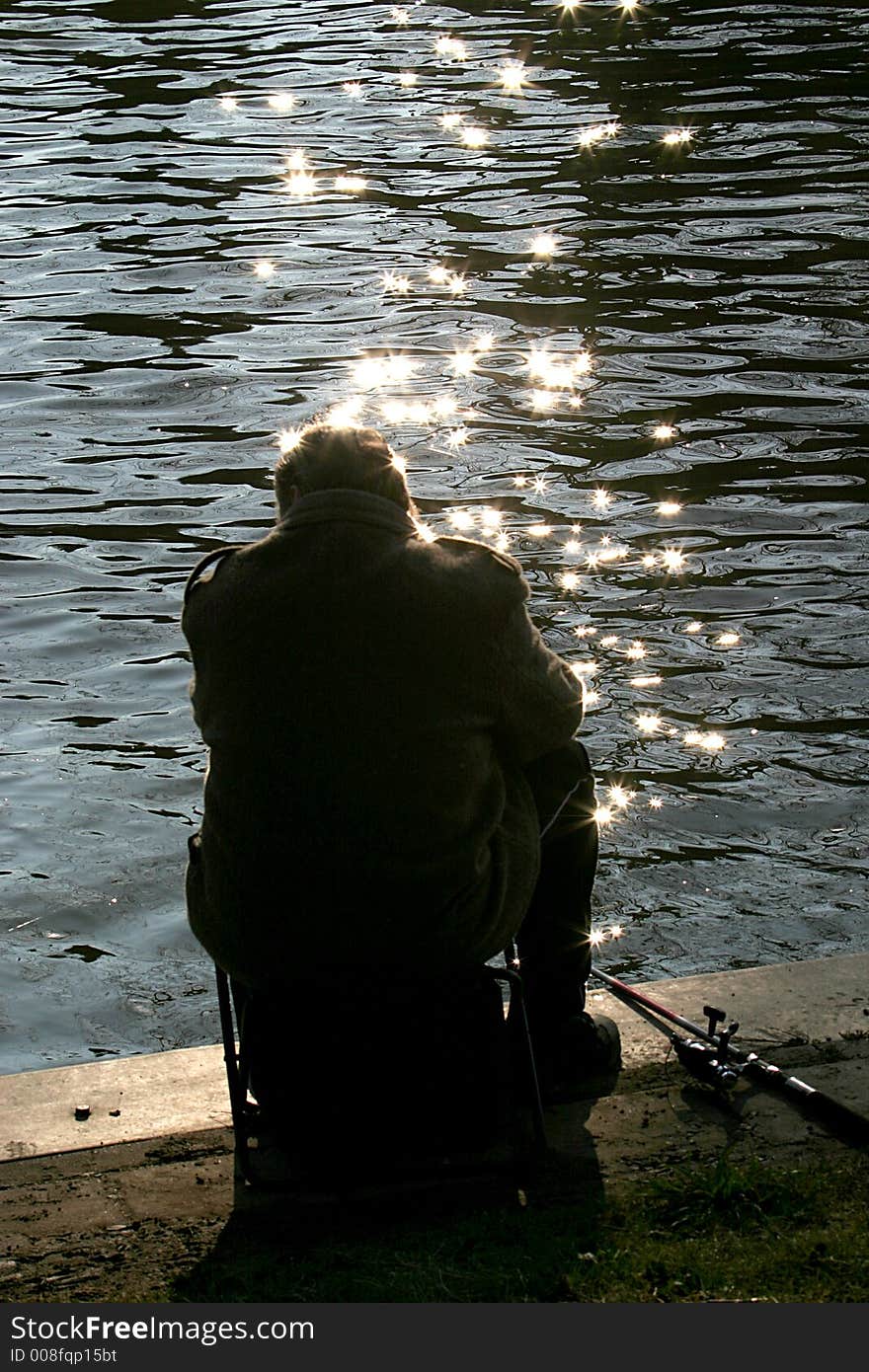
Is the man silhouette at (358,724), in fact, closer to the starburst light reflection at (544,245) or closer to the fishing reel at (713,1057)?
the fishing reel at (713,1057)

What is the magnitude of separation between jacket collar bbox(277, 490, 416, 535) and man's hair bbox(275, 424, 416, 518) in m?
→ 0.02

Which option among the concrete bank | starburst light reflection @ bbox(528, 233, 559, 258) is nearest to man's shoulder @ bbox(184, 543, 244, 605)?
the concrete bank

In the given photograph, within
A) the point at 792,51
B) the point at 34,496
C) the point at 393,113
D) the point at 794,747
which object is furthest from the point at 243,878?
the point at 792,51

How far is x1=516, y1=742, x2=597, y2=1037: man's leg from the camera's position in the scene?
4.52 m

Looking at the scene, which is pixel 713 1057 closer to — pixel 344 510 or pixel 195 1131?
pixel 195 1131

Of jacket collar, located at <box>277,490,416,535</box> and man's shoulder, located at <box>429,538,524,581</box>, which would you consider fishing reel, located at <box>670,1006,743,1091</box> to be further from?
jacket collar, located at <box>277,490,416,535</box>

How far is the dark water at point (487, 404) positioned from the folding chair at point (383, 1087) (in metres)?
1.67

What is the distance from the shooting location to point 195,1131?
4.54 meters

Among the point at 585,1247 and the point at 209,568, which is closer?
the point at 585,1247


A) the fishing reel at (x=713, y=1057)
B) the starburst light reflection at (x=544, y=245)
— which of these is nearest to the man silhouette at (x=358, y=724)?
the fishing reel at (x=713, y=1057)

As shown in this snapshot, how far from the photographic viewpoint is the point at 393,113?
22.2 metres

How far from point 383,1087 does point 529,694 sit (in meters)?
0.89

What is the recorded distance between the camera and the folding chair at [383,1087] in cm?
423

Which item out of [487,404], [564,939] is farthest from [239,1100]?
[487,404]
